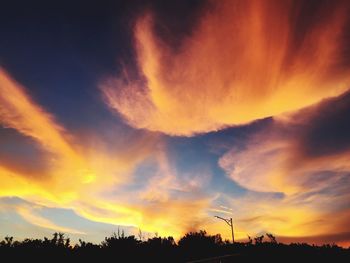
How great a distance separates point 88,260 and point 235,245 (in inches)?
635

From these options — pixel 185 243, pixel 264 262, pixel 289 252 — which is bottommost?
pixel 264 262

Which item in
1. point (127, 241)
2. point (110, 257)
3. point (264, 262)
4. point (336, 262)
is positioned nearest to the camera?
point (264, 262)

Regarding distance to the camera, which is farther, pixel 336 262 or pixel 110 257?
pixel 336 262

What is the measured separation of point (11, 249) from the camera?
92.2ft

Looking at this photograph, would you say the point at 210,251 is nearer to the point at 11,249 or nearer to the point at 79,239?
the point at 79,239

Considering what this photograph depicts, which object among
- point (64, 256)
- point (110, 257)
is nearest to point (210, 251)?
point (110, 257)

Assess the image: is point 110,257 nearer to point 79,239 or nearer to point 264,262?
point 79,239

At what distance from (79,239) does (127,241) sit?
4.48m

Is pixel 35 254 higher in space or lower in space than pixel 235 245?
lower

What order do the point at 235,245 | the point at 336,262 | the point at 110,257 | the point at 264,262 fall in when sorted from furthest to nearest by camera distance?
the point at 235,245 < the point at 336,262 < the point at 110,257 < the point at 264,262

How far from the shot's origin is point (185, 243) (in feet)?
130

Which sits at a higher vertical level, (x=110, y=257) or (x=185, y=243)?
(x=185, y=243)

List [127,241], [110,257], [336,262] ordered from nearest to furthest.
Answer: [110,257]
[336,262]
[127,241]

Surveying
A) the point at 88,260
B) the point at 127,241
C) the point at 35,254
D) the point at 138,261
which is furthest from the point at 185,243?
the point at 35,254
